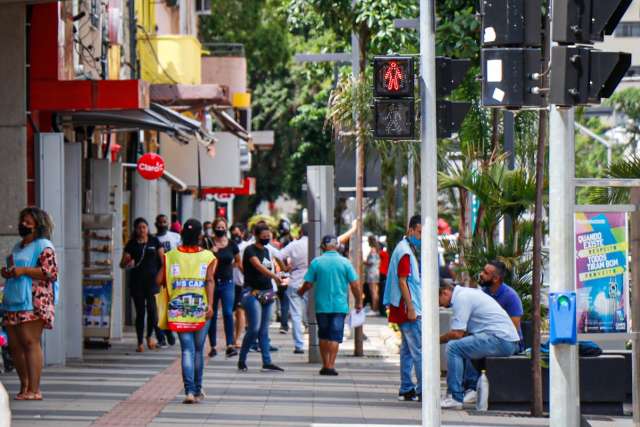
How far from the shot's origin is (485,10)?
1122cm

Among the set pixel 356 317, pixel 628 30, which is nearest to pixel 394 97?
pixel 356 317

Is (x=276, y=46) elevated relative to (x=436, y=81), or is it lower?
elevated

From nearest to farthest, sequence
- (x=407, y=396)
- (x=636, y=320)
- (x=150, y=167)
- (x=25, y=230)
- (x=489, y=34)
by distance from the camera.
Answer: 1. (x=489, y=34)
2. (x=636, y=320)
3. (x=25, y=230)
4. (x=407, y=396)
5. (x=150, y=167)

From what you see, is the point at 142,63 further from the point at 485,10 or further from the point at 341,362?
the point at 485,10

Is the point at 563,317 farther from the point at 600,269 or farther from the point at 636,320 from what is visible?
the point at 600,269

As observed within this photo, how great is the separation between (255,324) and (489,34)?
872 centimetres

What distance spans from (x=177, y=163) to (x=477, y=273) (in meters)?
20.5

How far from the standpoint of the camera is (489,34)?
11.1 m

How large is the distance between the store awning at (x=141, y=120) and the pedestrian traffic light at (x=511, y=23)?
9175 millimetres

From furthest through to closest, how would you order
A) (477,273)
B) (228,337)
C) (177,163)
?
(177,163) < (228,337) < (477,273)

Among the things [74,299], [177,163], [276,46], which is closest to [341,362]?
[74,299]

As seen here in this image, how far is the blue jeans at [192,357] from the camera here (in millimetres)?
15031

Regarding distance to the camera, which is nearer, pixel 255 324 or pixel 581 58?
pixel 581 58

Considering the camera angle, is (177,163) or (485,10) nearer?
(485,10)
